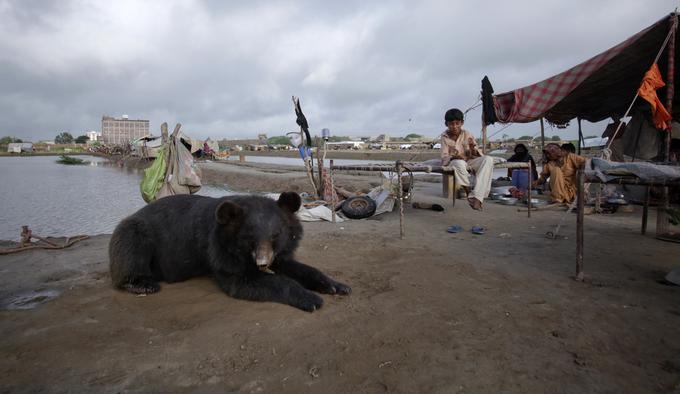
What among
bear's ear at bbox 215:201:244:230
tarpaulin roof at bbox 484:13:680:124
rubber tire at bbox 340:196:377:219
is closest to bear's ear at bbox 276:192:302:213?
bear's ear at bbox 215:201:244:230

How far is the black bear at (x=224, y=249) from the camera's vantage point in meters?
2.96

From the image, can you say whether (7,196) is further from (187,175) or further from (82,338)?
(82,338)

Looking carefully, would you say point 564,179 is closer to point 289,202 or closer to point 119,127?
point 289,202

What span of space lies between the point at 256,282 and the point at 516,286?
2.48 m

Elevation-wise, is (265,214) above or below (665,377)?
above

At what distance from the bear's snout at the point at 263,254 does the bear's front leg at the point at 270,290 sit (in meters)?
0.33

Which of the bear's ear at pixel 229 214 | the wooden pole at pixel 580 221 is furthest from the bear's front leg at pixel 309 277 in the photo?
the wooden pole at pixel 580 221

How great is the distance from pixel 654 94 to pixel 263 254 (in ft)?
24.4

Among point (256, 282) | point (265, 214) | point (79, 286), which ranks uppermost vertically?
point (265, 214)

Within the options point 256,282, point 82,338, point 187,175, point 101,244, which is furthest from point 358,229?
point 82,338

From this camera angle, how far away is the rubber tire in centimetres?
813

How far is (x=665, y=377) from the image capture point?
194cm

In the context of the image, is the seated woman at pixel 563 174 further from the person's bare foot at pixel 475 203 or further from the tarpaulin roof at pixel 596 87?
the person's bare foot at pixel 475 203

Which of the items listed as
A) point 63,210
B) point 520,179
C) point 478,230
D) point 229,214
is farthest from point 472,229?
point 63,210
